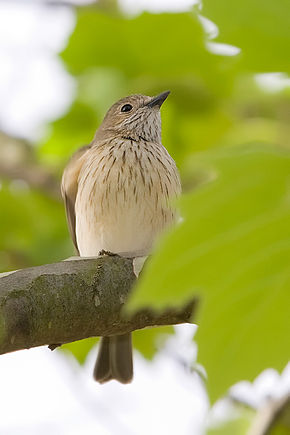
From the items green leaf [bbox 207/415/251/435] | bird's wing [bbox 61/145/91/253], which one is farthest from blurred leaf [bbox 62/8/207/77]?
green leaf [bbox 207/415/251/435]

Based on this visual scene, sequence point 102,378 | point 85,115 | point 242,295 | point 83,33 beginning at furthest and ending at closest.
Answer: point 85,115, point 102,378, point 83,33, point 242,295

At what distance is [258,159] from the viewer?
1028 mm

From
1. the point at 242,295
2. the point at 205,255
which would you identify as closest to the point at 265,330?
the point at 242,295

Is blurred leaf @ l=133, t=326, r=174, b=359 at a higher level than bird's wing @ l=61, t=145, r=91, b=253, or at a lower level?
lower

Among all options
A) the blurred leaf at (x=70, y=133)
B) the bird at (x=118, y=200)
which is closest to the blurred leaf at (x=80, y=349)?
the bird at (x=118, y=200)

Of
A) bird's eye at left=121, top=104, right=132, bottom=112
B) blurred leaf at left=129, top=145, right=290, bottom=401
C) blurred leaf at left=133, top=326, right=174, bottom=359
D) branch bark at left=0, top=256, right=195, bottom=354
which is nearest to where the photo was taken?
blurred leaf at left=129, top=145, right=290, bottom=401

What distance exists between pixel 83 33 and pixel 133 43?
1.69 ft

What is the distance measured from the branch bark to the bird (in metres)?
2.07

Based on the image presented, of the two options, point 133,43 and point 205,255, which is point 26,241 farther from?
point 205,255

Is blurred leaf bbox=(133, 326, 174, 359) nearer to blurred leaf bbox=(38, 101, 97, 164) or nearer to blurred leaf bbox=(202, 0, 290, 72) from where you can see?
blurred leaf bbox=(38, 101, 97, 164)

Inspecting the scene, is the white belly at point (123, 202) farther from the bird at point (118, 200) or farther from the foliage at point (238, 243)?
the foliage at point (238, 243)

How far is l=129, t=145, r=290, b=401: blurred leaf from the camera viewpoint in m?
1.02

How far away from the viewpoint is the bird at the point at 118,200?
15.8 ft

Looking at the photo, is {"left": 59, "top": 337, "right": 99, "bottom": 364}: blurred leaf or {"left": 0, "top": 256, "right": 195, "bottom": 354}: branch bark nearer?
{"left": 0, "top": 256, "right": 195, "bottom": 354}: branch bark
